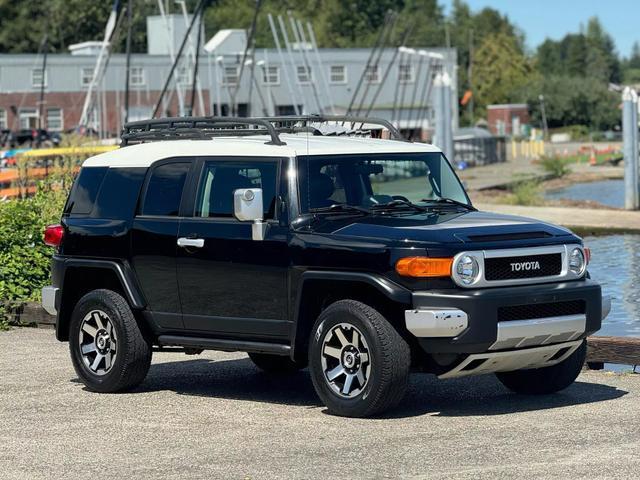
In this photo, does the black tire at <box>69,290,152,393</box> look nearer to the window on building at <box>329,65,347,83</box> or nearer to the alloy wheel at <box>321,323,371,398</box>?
the alloy wheel at <box>321,323,371,398</box>

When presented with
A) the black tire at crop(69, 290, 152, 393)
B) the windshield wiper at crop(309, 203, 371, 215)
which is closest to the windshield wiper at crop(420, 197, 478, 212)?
the windshield wiper at crop(309, 203, 371, 215)

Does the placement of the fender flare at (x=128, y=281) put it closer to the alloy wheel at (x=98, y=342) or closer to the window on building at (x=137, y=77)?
the alloy wheel at (x=98, y=342)

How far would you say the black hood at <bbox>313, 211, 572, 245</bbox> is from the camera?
9.16 metres

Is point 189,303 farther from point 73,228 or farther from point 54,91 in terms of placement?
point 54,91

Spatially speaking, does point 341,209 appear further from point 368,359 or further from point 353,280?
point 368,359

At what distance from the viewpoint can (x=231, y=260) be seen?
33.0ft

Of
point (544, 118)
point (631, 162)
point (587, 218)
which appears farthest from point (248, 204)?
point (544, 118)

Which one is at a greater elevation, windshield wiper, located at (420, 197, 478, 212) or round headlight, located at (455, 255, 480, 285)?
windshield wiper, located at (420, 197, 478, 212)

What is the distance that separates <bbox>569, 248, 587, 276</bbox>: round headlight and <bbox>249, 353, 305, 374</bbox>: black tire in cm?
282

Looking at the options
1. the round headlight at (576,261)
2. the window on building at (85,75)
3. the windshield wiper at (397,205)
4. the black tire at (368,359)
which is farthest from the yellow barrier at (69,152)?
the window on building at (85,75)

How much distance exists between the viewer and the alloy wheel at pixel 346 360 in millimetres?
9289

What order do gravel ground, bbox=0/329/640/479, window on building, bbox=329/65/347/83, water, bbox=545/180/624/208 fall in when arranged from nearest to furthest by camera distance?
1. gravel ground, bbox=0/329/640/479
2. water, bbox=545/180/624/208
3. window on building, bbox=329/65/347/83

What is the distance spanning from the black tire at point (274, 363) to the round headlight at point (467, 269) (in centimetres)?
285

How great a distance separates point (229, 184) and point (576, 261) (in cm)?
252
